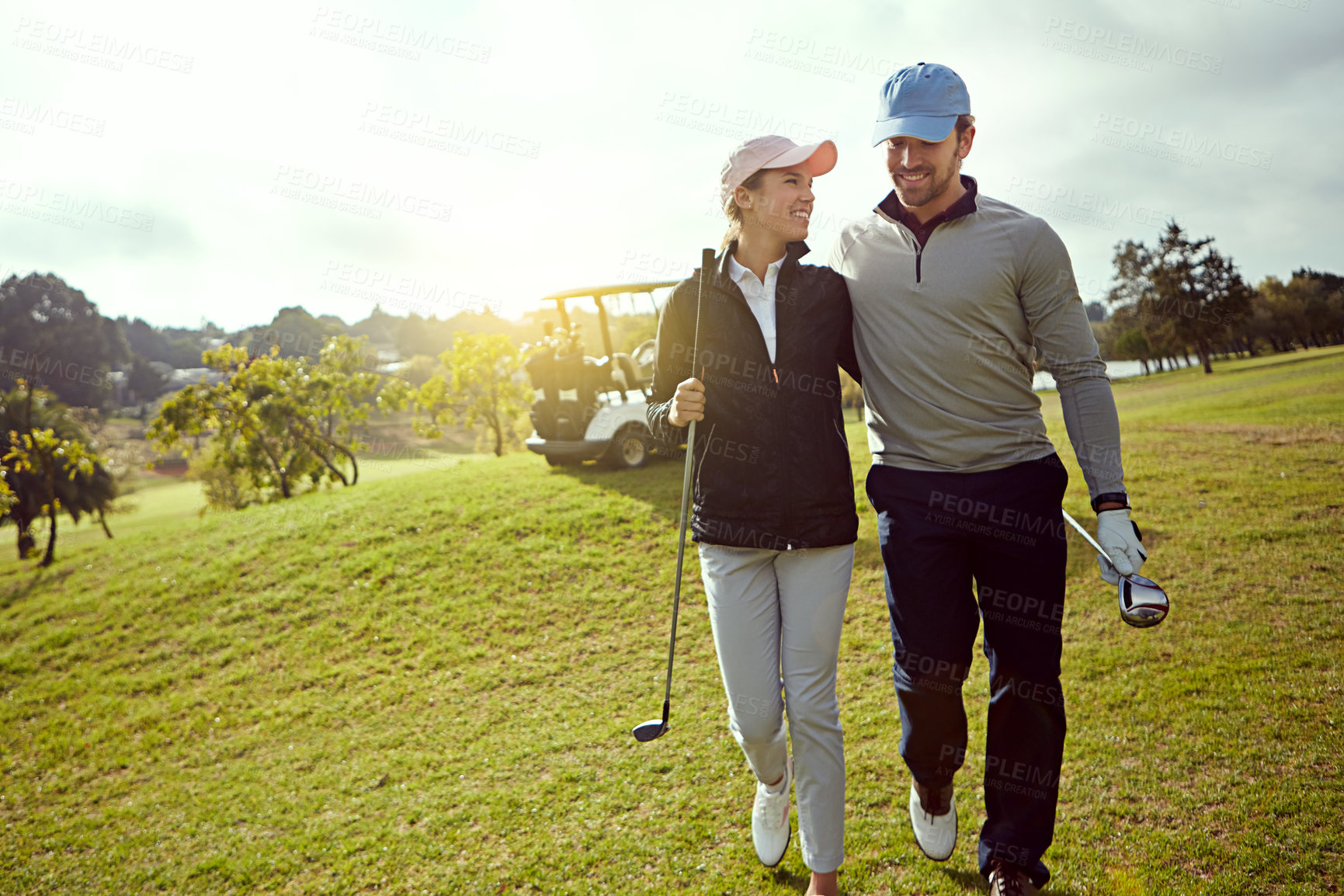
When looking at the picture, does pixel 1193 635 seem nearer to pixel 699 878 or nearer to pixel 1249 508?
pixel 1249 508

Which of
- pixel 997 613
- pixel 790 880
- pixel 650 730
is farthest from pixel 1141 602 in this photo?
pixel 650 730

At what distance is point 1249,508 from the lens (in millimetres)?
6531

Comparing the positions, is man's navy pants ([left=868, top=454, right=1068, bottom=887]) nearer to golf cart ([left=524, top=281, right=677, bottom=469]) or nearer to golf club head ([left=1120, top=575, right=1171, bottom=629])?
golf club head ([left=1120, top=575, right=1171, bottom=629])

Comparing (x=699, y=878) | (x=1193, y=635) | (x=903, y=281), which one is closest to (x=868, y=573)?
(x=1193, y=635)

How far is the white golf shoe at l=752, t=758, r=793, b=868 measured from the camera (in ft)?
9.21

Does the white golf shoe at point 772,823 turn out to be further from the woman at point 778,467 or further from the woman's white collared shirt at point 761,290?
the woman's white collared shirt at point 761,290

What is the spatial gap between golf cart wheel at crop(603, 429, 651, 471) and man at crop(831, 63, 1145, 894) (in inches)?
337

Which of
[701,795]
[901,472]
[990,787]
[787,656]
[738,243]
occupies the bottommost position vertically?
[701,795]

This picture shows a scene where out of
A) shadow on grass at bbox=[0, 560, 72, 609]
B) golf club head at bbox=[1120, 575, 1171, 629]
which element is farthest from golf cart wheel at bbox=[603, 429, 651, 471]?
golf club head at bbox=[1120, 575, 1171, 629]

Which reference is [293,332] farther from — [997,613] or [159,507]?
[997,613]

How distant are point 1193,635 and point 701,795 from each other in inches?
131

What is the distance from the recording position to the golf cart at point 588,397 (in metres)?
11.0

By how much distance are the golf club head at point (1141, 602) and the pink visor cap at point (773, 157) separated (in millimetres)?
1638

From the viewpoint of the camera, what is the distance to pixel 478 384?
2153 centimetres
